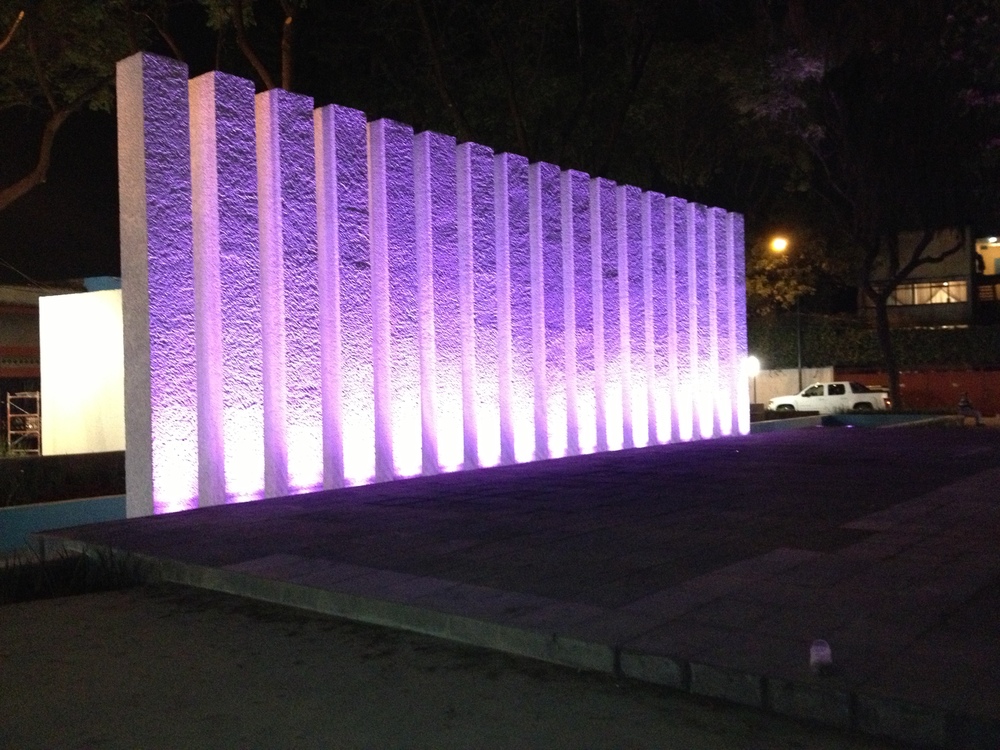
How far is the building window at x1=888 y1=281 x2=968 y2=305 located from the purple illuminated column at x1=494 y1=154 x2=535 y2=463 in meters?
35.6

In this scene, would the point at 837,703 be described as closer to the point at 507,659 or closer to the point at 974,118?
the point at 507,659

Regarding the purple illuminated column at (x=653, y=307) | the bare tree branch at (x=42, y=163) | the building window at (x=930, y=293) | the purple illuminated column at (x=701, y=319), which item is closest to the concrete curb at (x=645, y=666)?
the bare tree branch at (x=42, y=163)

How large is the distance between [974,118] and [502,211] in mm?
17142

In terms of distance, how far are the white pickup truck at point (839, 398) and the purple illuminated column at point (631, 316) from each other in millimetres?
17992

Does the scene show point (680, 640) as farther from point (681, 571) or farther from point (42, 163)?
point (42, 163)

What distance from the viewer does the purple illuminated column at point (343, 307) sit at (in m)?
12.9

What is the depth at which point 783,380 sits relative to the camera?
1671 inches

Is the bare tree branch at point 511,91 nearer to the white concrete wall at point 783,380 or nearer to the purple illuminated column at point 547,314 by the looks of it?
A: the purple illuminated column at point 547,314

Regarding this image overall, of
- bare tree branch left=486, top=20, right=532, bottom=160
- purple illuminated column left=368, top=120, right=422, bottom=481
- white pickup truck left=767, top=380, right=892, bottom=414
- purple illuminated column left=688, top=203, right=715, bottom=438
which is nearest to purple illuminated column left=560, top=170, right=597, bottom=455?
bare tree branch left=486, top=20, right=532, bottom=160

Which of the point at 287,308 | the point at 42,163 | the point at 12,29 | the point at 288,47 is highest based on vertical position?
the point at 288,47

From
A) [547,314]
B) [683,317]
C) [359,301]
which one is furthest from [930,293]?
[359,301]

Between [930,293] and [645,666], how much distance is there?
149 ft

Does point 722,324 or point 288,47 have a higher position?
point 288,47

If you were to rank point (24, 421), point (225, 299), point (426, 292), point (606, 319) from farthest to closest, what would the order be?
point (24, 421) < point (606, 319) < point (426, 292) < point (225, 299)
